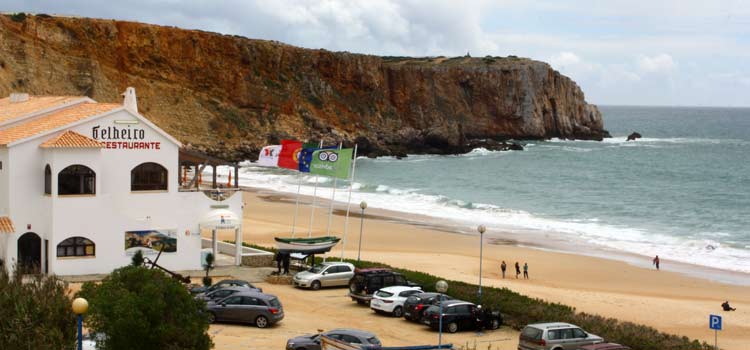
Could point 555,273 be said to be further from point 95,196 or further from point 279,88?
point 279,88

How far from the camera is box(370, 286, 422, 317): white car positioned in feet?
81.1

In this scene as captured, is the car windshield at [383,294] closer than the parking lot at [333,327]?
No

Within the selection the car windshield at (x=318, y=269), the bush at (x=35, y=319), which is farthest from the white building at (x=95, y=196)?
the bush at (x=35, y=319)

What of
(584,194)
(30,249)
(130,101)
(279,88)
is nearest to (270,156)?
(130,101)

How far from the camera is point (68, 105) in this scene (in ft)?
103

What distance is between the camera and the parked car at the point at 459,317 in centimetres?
2297

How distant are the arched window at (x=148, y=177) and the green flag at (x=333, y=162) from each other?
5475mm

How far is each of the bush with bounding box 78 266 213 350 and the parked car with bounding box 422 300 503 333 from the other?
28.6 feet

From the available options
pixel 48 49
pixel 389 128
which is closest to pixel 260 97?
pixel 389 128

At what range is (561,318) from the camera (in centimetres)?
2356

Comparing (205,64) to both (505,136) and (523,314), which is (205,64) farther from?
(523,314)

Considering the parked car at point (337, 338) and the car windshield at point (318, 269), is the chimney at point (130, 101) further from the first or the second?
the parked car at point (337, 338)

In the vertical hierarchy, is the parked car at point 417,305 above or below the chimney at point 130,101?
below

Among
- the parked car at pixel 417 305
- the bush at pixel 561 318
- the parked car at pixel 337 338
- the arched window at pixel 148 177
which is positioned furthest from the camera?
the arched window at pixel 148 177
